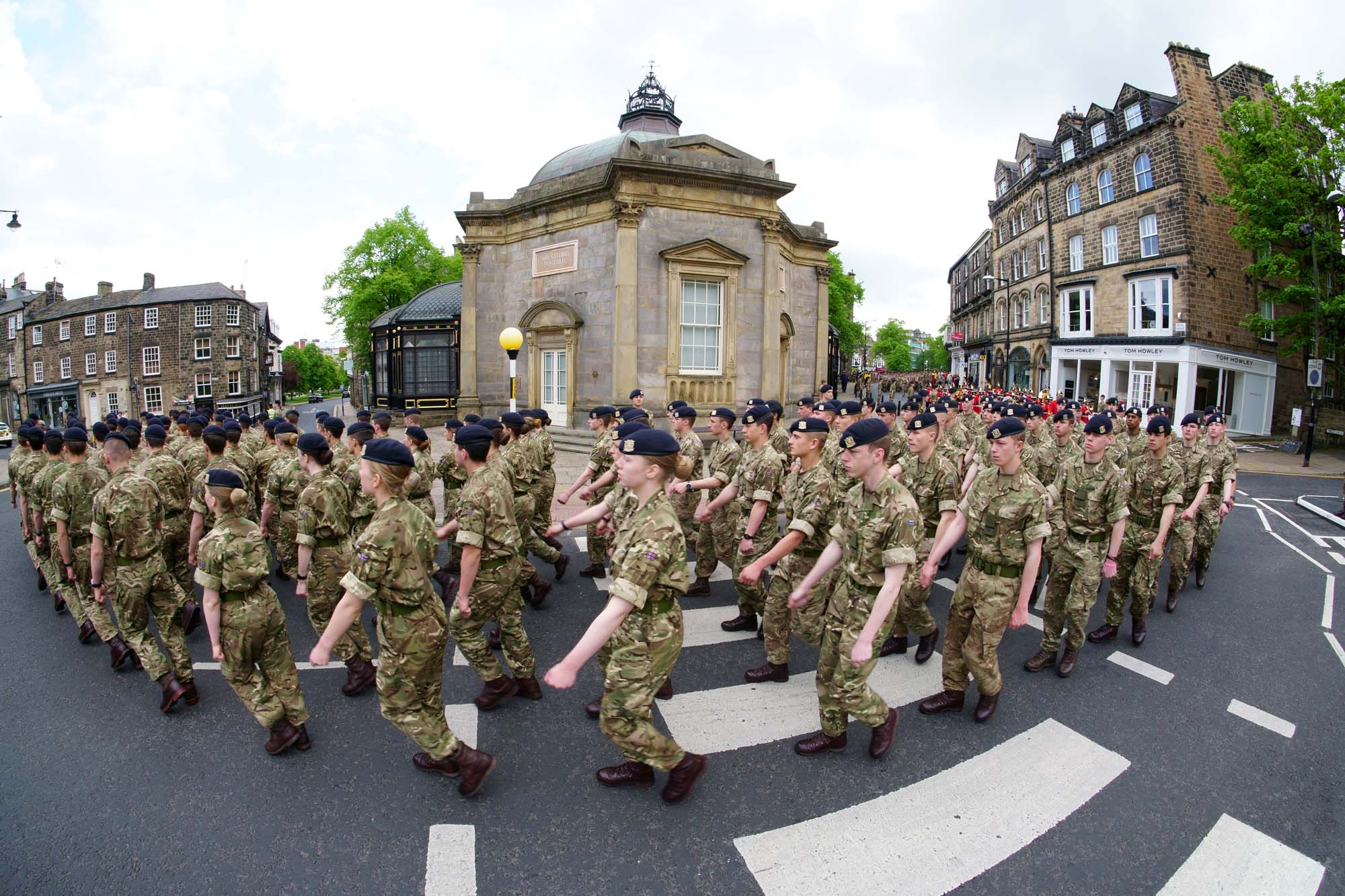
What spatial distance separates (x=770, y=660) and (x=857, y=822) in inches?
67.7

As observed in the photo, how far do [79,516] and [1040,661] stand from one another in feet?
29.3

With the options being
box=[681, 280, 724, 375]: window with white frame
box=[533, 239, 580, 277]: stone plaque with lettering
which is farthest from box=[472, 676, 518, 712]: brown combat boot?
box=[533, 239, 580, 277]: stone plaque with lettering

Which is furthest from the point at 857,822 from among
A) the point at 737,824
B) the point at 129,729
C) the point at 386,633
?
the point at 129,729

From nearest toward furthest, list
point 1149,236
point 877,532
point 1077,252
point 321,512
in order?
point 877,532
point 321,512
point 1149,236
point 1077,252

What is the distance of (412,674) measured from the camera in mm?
3635

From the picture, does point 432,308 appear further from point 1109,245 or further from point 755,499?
point 1109,245

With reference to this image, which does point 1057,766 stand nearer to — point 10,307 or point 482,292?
point 482,292

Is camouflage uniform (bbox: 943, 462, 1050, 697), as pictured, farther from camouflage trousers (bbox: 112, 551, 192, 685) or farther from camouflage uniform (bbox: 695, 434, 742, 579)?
camouflage trousers (bbox: 112, 551, 192, 685)

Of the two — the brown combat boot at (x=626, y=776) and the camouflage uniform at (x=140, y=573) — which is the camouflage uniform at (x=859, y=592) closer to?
the brown combat boot at (x=626, y=776)

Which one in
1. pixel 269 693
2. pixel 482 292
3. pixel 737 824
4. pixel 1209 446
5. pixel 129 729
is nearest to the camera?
pixel 737 824

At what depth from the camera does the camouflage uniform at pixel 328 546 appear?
5074 millimetres

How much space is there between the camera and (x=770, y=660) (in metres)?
5.31

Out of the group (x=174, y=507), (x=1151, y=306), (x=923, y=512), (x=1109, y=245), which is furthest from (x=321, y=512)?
(x=1109, y=245)

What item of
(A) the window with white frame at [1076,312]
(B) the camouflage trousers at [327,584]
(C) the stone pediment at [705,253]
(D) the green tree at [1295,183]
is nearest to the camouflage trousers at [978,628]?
(B) the camouflage trousers at [327,584]
